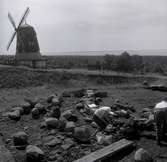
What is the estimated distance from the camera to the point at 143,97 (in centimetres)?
1483

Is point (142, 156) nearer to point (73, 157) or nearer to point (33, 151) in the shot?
point (73, 157)

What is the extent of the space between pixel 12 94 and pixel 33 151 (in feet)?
39.1

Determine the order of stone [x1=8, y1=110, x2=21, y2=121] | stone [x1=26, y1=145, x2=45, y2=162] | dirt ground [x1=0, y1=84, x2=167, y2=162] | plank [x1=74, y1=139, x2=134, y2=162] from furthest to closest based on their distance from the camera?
stone [x1=8, y1=110, x2=21, y2=121], dirt ground [x1=0, y1=84, x2=167, y2=162], stone [x1=26, y1=145, x2=45, y2=162], plank [x1=74, y1=139, x2=134, y2=162]

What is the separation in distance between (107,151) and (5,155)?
2651 mm

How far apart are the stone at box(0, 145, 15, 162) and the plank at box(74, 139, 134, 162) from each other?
5.98 feet

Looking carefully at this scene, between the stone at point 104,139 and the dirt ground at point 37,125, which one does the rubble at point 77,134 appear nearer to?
the stone at point 104,139

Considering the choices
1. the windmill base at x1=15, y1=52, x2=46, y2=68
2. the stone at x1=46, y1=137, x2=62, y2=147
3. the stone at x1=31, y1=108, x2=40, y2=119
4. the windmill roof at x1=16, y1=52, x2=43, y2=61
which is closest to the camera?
the stone at x1=46, y1=137, x2=62, y2=147

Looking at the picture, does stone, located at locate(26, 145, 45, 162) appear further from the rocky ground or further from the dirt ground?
the dirt ground

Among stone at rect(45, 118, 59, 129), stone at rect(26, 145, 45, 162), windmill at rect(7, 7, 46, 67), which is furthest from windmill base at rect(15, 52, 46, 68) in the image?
stone at rect(26, 145, 45, 162)

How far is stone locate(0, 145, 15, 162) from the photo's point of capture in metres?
6.95

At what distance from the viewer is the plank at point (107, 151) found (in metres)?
6.48

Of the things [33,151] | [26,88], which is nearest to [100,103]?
[33,151]

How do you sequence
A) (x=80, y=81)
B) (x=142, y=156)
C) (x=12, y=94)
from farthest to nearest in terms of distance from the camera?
1. (x=80, y=81)
2. (x=12, y=94)
3. (x=142, y=156)

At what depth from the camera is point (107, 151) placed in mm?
6805
